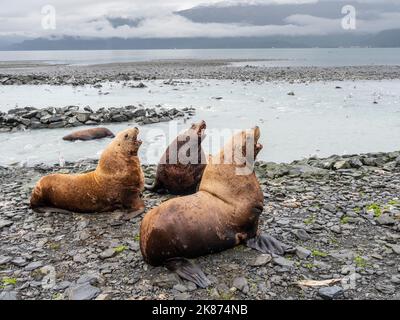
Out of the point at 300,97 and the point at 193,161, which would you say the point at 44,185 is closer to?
the point at 193,161

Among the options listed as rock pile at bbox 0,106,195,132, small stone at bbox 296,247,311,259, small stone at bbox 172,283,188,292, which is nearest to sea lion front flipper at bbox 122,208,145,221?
small stone at bbox 172,283,188,292

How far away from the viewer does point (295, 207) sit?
6.87 metres

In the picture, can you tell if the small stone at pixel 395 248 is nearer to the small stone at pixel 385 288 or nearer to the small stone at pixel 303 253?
the small stone at pixel 385 288

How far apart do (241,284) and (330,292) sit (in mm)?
916

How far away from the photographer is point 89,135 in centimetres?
1316

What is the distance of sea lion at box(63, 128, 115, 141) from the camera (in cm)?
1309

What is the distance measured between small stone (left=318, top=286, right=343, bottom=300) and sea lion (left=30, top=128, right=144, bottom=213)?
3.24 meters

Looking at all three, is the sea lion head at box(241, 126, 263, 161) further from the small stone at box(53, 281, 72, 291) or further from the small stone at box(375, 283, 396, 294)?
the small stone at box(53, 281, 72, 291)

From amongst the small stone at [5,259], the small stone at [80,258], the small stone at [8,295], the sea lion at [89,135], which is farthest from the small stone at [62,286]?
the sea lion at [89,135]

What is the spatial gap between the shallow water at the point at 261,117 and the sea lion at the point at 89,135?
0.39 metres

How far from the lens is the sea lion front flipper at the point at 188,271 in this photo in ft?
15.4

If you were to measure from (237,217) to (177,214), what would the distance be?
813 mm

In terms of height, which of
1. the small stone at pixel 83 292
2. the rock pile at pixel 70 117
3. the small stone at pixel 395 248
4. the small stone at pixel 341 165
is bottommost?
the small stone at pixel 83 292

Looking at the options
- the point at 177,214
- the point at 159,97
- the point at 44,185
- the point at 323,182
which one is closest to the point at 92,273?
the point at 177,214
